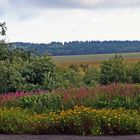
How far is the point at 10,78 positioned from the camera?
82.9 ft

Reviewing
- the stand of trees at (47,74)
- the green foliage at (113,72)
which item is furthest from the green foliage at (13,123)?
the green foliage at (113,72)

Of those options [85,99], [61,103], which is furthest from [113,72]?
[61,103]

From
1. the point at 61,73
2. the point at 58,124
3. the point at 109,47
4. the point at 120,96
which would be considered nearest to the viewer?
the point at 58,124

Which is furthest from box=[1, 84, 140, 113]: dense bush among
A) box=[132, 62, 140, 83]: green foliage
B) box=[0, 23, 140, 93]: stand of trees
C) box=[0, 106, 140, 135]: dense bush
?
box=[132, 62, 140, 83]: green foliage

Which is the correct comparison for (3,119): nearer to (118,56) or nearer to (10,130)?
(10,130)

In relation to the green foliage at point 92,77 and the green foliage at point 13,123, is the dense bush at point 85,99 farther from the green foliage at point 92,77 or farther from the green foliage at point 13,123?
the green foliage at point 92,77

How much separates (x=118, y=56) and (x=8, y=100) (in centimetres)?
1350

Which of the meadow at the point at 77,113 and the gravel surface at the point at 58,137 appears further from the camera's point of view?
the meadow at the point at 77,113

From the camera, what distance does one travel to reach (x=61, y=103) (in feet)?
62.2

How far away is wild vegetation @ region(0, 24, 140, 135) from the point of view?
15.3m

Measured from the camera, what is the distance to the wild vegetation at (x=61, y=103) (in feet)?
50.1

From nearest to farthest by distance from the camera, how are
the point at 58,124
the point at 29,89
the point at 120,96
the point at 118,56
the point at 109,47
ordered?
the point at 58,124 < the point at 120,96 < the point at 29,89 < the point at 118,56 < the point at 109,47

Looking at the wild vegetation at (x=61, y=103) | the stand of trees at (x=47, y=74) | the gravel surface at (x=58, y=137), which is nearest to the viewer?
the gravel surface at (x=58, y=137)

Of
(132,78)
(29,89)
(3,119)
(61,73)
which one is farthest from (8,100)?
(132,78)
